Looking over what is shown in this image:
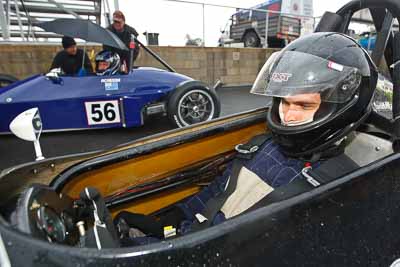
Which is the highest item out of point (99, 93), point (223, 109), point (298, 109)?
point (298, 109)

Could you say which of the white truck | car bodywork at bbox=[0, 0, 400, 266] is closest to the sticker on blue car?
car bodywork at bbox=[0, 0, 400, 266]

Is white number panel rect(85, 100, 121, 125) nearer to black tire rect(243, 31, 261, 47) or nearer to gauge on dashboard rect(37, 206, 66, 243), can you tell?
gauge on dashboard rect(37, 206, 66, 243)

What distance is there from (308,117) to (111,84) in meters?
2.66

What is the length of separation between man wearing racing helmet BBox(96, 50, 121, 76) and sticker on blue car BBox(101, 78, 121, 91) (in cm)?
17

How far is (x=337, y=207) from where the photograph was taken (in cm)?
78

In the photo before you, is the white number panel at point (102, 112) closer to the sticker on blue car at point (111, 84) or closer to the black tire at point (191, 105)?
the sticker on blue car at point (111, 84)

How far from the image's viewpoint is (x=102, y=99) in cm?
325

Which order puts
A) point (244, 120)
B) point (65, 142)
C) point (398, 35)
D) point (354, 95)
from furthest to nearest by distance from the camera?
point (65, 142), point (244, 120), point (398, 35), point (354, 95)

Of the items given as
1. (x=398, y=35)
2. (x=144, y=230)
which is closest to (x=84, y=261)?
(x=144, y=230)

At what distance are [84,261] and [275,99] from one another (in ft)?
2.94

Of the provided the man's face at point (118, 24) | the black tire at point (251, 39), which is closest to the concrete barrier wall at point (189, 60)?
the man's face at point (118, 24)

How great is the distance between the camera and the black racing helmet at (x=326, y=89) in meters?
1.01

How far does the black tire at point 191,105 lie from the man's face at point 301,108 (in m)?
2.40

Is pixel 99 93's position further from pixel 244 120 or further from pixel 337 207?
pixel 337 207
